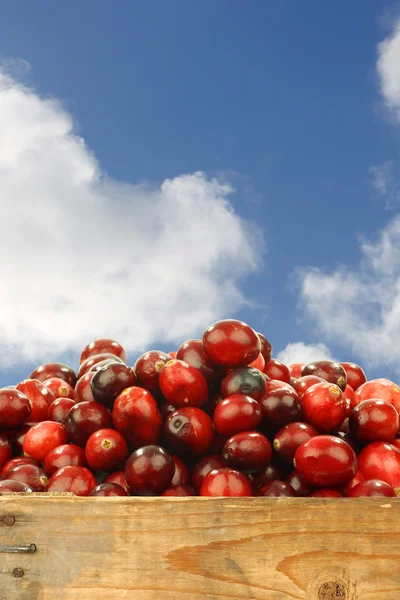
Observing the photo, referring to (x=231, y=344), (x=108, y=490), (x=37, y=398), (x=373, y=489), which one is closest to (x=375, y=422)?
(x=373, y=489)

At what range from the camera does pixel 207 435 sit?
104 inches

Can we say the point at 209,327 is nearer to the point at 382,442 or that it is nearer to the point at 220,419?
the point at 220,419

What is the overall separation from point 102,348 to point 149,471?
136 cm

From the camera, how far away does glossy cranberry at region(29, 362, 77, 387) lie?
363 centimetres

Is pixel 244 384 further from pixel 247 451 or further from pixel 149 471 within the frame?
pixel 149 471

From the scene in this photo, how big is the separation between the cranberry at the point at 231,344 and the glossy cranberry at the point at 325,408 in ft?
1.02

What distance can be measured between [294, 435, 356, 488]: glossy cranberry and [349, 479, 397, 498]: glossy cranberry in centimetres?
5

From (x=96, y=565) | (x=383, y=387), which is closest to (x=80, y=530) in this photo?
(x=96, y=565)

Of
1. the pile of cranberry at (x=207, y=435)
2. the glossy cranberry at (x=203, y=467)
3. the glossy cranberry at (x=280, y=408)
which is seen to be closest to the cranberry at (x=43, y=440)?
the pile of cranberry at (x=207, y=435)

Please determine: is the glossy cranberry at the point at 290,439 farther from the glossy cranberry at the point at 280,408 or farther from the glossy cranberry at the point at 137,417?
the glossy cranberry at the point at 137,417

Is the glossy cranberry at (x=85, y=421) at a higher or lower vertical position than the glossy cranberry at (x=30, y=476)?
higher

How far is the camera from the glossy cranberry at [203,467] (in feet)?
8.47

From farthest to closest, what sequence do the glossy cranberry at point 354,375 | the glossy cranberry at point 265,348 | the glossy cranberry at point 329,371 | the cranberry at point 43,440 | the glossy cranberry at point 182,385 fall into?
the glossy cranberry at point 354,375 < the glossy cranberry at point 265,348 < the glossy cranberry at point 329,371 < the cranberry at point 43,440 < the glossy cranberry at point 182,385

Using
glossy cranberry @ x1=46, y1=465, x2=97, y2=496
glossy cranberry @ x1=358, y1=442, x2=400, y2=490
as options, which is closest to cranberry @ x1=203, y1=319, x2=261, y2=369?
glossy cranberry @ x1=358, y1=442, x2=400, y2=490
